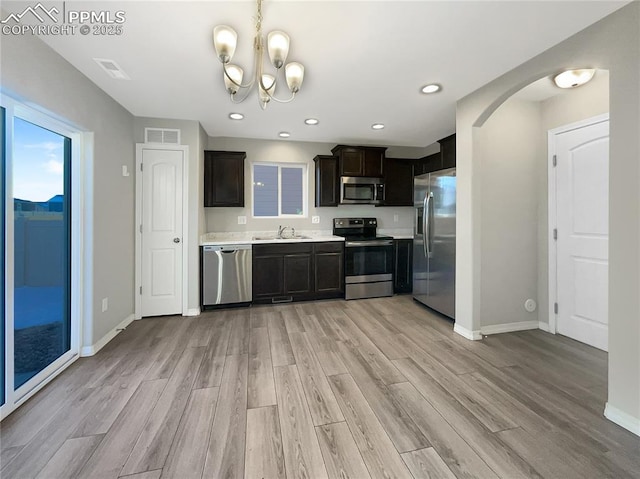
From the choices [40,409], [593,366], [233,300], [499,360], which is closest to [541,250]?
[593,366]

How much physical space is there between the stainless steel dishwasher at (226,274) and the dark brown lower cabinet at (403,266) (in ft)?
7.71

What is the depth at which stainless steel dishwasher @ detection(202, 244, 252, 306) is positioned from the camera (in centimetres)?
368

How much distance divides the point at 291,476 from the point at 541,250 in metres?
3.33

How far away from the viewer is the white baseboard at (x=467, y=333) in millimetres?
2791

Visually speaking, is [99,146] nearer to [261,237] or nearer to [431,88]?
[261,237]

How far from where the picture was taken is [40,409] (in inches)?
70.2

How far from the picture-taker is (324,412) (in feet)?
5.72

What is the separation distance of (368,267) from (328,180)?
155 cm

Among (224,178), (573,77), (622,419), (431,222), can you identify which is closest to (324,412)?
(622,419)

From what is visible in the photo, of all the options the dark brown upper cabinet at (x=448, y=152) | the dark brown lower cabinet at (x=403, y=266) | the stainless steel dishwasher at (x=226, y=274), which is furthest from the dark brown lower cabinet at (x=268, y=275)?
the dark brown upper cabinet at (x=448, y=152)

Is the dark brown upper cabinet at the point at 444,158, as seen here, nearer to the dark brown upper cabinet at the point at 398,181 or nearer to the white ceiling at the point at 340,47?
the white ceiling at the point at 340,47

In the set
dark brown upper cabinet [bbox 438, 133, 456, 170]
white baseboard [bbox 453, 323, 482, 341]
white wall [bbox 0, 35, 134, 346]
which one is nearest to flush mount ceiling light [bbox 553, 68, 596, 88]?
dark brown upper cabinet [bbox 438, 133, 456, 170]

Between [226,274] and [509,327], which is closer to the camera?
[509,327]

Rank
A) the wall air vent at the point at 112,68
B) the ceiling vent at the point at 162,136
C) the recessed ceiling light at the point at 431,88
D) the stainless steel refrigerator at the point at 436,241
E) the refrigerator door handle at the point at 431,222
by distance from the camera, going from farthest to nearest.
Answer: the refrigerator door handle at the point at 431,222
the ceiling vent at the point at 162,136
the stainless steel refrigerator at the point at 436,241
the recessed ceiling light at the point at 431,88
the wall air vent at the point at 112,68
